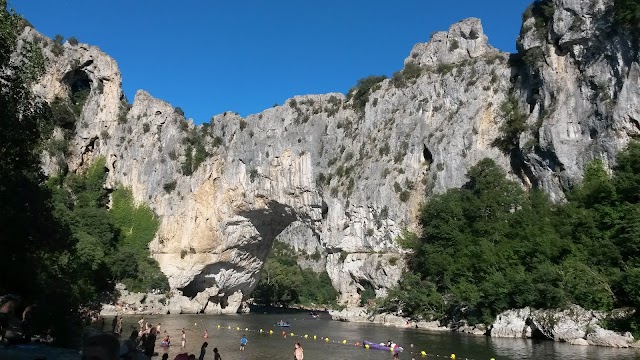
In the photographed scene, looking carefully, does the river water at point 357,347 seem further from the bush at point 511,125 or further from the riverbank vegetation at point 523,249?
the bush at point 511,125

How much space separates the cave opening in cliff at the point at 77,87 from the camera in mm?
57094

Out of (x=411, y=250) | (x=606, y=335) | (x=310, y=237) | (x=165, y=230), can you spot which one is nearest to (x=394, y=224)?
(x=411, y=250)

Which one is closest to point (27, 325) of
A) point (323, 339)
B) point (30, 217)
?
point (30, 217)

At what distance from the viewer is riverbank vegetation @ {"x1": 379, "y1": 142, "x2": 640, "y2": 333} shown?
1120 inches

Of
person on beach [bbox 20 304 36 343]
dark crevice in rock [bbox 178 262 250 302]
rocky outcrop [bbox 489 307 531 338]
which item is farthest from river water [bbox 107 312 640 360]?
dark crevice in rock [bbox 178 262 250 302]

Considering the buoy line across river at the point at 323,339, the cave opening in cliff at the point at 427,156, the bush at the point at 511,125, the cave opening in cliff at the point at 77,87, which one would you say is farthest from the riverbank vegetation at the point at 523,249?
the cave opening in cliff at the point at 77,87

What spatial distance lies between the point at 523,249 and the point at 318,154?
27.3 m

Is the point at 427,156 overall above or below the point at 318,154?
below

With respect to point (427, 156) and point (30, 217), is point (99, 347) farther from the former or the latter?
point (427, 156)

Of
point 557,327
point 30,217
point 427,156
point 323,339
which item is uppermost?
point 427,156

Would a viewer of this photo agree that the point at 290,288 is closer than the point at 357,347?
No

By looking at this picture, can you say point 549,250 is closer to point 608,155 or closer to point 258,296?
point 608,155

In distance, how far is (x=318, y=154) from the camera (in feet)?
186

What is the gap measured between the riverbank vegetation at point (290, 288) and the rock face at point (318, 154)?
1530cm
